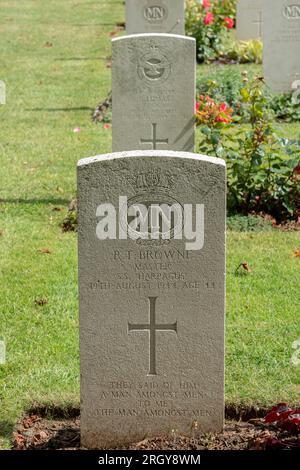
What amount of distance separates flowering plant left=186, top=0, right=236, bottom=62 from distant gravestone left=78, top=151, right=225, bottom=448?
1117 cm

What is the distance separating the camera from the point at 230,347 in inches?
240

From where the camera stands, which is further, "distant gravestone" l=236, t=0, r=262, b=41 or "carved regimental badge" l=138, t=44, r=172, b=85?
"distant gravestone" l=236, t=0, r=262, b=41

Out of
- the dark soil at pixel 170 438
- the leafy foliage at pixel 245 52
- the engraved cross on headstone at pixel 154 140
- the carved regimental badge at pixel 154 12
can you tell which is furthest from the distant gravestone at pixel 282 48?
the dark soil at pixel 170 438

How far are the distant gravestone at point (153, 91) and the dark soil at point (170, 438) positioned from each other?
3877 mm

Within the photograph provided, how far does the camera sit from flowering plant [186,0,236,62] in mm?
15695

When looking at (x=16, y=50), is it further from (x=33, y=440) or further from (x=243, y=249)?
(x=33, y=440)

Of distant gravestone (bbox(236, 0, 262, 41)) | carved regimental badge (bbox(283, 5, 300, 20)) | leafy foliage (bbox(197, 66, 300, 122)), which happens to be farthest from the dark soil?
distant gravestone (bbox(236, 0, 262, 41))

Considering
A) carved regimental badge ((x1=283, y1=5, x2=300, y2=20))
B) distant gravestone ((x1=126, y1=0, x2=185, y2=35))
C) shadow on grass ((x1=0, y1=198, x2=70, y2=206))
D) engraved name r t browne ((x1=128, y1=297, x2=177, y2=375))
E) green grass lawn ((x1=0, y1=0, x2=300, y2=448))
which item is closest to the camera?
engraved name r t browne ((x1=128, y1=297, x2=177, y2=375))

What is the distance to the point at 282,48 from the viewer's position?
43.9 ft

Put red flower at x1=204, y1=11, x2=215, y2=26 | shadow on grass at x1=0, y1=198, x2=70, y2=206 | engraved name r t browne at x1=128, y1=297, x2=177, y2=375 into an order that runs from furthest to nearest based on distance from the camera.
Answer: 1. red flower at x1=204, y1=11, x2=215, y2=26
2. shadow on grass at x1=0, y1=198, x2=70, y2=206
3. engraved name r t browne at x1=128, y1=297, x2=177, y2=375

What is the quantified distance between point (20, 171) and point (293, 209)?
3016mm

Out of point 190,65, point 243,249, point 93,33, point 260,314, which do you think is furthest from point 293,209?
point 93,33

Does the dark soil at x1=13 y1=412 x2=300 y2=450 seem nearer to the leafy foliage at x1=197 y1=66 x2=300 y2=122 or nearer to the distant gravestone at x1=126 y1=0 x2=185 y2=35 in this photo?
the leafy foliage at x1=197 y1=66 x2=300 y2=122

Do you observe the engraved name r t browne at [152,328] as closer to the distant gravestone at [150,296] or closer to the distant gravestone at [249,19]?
the distant gravestone at [150,296]
